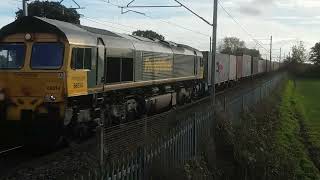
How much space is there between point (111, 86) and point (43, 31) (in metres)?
3.44

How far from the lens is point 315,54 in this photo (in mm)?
138875

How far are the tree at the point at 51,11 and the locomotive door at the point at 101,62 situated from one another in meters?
31.5

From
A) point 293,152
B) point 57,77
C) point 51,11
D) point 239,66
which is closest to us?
point 57,77

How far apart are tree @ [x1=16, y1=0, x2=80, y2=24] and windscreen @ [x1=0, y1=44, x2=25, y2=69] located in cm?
3289

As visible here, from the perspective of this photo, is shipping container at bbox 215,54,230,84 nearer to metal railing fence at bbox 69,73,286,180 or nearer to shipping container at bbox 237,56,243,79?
shipping container at bbox 237,56,243,79

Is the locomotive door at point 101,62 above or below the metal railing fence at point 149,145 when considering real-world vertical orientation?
above

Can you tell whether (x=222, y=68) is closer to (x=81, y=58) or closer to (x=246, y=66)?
(x=246, y=66)

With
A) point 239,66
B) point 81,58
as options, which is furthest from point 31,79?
point 239,66

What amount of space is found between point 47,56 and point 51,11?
36284 millimetres

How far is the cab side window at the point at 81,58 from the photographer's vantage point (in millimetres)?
14086

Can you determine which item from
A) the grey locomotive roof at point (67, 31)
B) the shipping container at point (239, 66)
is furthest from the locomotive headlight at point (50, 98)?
the shipping container at point (239, 66)

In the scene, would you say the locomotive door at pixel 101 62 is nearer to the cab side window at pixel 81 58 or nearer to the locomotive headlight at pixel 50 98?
the cab side window at pixel 81 58

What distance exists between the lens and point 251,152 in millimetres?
12320

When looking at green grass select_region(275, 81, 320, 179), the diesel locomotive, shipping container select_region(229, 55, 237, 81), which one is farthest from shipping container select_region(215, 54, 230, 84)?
the diesel locomotive
